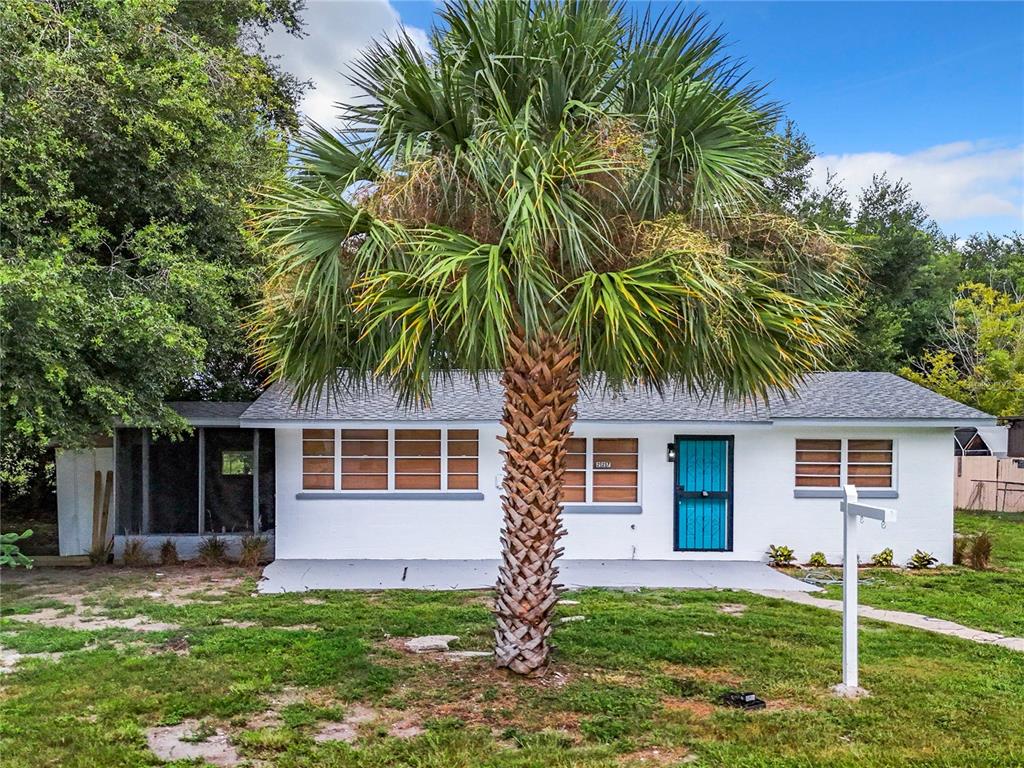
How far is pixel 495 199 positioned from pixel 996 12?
1116 centimetres

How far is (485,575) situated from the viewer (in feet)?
31.8

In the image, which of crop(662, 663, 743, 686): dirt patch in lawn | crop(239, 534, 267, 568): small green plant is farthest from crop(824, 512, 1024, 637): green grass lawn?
crop(239, 534, 267, 568): small green plant

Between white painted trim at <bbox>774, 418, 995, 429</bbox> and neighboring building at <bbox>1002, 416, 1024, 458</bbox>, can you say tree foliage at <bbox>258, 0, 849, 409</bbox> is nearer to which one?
white painted trim at <bbox>774, 418, 995, 429</bbox>

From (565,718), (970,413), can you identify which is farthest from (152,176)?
(970,413)

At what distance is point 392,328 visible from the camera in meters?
5.65

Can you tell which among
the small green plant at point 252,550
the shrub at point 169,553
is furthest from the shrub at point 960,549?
the shrub at point 169,553

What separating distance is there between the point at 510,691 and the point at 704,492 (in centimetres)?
654

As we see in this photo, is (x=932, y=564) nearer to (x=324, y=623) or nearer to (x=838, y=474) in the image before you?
(x=838, y=474)

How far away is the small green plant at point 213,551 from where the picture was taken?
413 inches

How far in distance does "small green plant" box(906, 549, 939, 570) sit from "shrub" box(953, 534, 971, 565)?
0.50 metres

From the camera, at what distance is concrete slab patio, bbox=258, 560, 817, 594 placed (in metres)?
9.09

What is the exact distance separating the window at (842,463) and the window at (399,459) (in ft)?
17.6

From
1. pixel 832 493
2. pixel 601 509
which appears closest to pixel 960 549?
pixel 832 493

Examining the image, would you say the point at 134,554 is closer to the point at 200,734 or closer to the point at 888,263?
the point at 200,734
